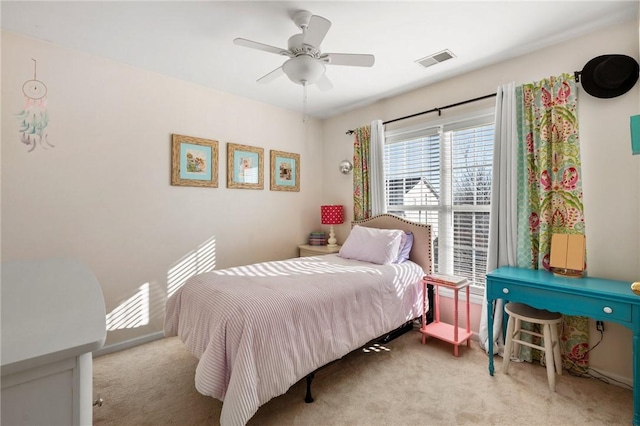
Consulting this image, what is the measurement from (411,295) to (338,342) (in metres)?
1.03

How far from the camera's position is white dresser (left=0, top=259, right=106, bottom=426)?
0.55 m

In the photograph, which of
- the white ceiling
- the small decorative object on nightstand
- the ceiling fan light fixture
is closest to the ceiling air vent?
the white ceiling

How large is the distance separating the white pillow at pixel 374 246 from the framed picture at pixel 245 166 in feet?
4.61

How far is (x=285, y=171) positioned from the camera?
407 cm

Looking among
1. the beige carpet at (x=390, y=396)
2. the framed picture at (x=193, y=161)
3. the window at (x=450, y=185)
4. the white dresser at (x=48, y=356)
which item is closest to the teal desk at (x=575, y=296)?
the beige carpet at (x=390, y=396)

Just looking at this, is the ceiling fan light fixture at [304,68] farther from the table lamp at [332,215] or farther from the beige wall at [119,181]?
the table lamp at [332,215]

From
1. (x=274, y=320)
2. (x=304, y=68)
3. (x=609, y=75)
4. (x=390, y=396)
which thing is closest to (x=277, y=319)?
(x=274, y=320)

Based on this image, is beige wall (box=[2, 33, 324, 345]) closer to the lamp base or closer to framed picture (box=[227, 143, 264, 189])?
framed picture (box=[227, 143, 264, 189])

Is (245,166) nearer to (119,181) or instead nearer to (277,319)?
(119,181)

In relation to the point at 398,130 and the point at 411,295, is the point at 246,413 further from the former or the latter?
the point at 398,130

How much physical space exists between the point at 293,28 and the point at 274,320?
208 centimetres

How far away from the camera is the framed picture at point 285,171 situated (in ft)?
13.0

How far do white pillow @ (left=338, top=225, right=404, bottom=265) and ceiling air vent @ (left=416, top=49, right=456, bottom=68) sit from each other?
1.64 m

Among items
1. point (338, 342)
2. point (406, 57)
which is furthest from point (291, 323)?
point (406, 57)
